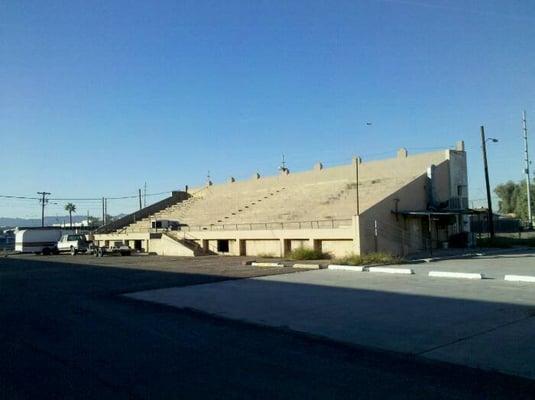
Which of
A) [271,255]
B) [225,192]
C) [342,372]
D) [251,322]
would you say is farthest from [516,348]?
[225,192]

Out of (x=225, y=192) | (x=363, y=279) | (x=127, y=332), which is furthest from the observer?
(x=225, y=192)

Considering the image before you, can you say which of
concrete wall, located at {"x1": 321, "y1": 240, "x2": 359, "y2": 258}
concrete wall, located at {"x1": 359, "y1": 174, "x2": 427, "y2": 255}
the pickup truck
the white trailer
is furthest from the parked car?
concrete wall, located at {"x1": 359, "y1": 174, "x2": 427, "y2": 255}

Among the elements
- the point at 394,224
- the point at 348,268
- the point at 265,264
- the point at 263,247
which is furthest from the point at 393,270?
the point at 263,247

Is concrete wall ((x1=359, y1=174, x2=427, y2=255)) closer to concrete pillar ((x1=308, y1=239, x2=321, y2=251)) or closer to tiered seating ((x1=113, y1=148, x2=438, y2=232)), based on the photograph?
tiered seating ((x1=113, y1=148, x2=438, y2=232))

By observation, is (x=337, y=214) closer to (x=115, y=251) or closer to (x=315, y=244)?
(x=315, y=244)

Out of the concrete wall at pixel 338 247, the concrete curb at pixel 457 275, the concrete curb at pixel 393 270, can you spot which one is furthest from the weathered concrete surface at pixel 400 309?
the concrete wall at pixel 338 247

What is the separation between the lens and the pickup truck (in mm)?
53281

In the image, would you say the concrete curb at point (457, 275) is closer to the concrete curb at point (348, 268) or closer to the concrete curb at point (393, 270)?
the concrete curb at point (393, 270)

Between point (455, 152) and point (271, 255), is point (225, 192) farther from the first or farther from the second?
point (455, 152)

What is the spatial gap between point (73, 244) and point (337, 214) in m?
31.9

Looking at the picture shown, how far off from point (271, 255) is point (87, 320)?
2357 centimetres

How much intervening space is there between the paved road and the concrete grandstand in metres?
19.2

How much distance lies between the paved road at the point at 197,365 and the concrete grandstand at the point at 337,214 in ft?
62.9

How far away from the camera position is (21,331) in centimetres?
1077
